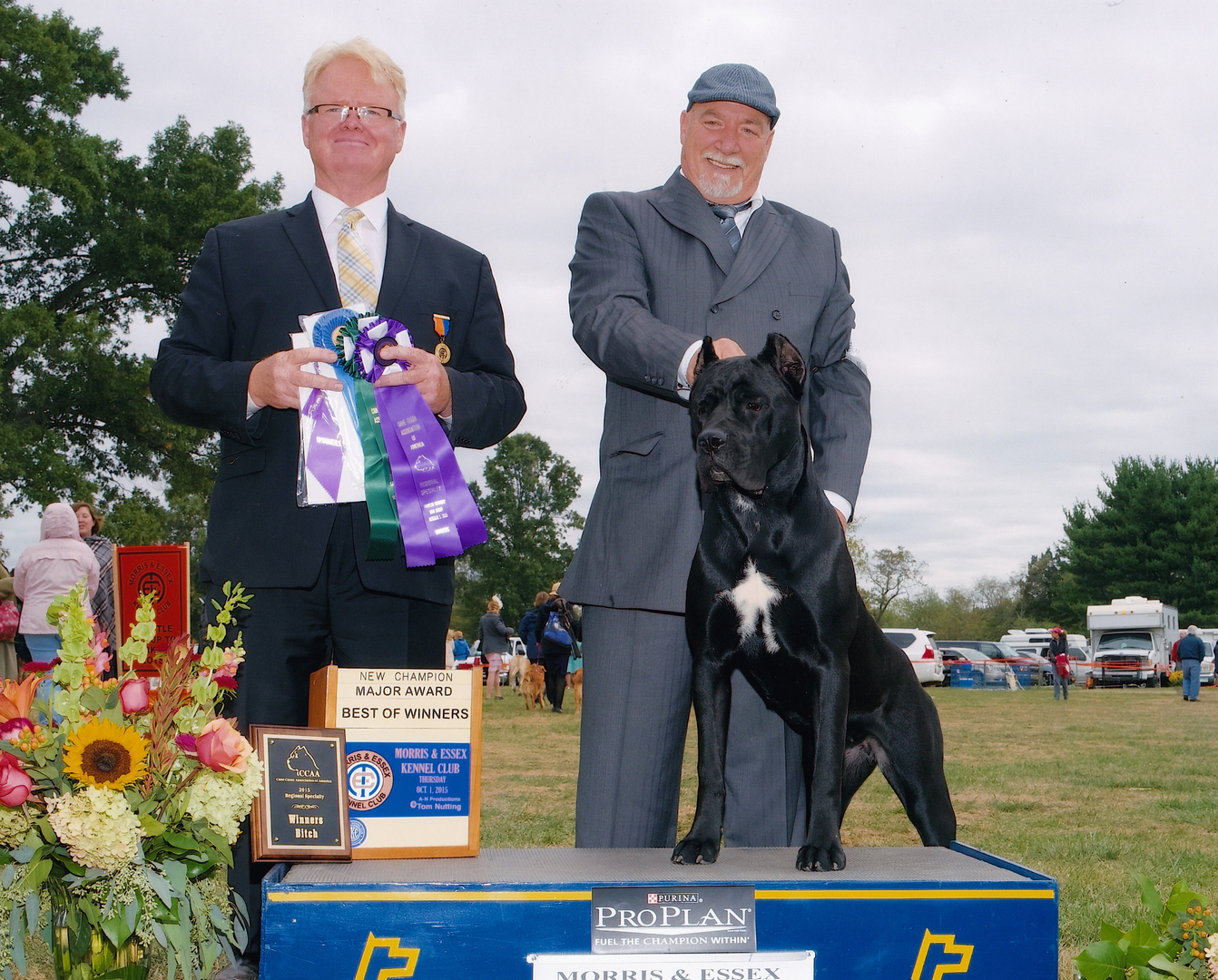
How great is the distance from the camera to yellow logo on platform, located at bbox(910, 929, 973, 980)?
1.98m

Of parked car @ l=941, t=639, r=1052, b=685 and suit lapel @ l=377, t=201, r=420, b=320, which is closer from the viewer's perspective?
suit lapel @ l=377, t=201, r=420, b=320

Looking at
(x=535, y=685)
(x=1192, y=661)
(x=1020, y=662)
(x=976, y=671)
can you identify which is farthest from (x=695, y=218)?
(x=1020, y=662)

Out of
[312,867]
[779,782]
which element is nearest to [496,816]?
[779,782]

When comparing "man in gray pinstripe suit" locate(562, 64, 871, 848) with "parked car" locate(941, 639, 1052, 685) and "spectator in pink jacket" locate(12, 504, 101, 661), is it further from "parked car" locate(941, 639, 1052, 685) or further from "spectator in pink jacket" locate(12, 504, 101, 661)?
"parked car" locate(941, 639, 1052, 685)

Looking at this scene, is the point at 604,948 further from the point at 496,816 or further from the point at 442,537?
the point at 496,816

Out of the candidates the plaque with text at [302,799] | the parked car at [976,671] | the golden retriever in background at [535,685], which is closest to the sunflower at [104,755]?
the plaque with text at [302,799]

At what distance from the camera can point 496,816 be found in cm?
612

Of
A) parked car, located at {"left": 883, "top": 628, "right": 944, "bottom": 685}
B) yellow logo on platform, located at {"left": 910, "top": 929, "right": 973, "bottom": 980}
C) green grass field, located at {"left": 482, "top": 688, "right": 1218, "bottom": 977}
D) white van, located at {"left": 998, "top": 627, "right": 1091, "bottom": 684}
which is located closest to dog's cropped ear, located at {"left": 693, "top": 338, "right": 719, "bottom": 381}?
green grass field, located at {"left": 482, "top": 688, "right": 1218, "bottom": 977}

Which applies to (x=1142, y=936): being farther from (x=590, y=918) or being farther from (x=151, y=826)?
(x=151, y=826)

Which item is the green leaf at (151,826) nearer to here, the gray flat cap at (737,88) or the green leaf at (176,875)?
the green leaf at (176,875)

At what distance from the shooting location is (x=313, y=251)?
260cm

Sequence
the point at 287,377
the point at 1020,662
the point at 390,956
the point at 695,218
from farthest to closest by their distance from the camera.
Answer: the point at 1020,662, the point at 695,218, the point at 287,377, the point at 390,956

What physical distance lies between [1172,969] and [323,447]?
2.03m

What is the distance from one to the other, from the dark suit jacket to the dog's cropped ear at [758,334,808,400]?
30.1 inches
